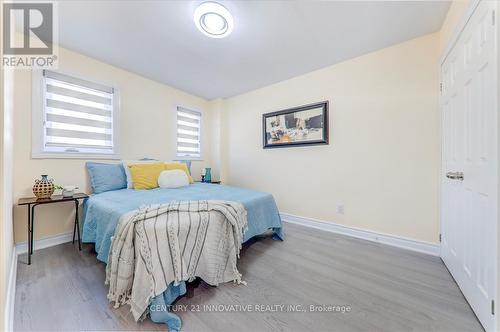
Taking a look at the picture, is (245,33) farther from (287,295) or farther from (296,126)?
(287,295)

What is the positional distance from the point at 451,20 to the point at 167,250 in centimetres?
300

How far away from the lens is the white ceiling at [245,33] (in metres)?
1.75

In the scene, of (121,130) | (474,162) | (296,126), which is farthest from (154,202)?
(474,162)

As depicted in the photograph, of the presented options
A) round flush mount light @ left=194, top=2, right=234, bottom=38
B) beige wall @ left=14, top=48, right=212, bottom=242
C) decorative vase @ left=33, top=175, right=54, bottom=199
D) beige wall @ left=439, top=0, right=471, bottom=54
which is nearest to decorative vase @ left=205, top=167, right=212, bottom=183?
beige wall @ left=14, top=48, right=212, bottom=242

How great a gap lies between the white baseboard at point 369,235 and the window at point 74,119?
2970 mm

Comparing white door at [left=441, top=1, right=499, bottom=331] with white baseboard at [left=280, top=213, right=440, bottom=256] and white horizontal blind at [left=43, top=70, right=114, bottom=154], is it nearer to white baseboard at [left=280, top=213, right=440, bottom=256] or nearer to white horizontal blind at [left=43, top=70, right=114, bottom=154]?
white baseboard at [left=280, top=213, right=440, bottom=256]

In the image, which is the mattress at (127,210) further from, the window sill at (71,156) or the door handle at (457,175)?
the door handle at (457,175)

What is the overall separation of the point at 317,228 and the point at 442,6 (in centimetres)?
271

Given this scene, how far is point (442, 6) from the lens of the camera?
1724mm

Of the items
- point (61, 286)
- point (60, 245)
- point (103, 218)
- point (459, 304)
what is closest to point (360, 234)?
point (459, 304)

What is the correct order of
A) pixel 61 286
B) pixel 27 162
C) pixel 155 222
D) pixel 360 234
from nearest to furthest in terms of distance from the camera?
pixel 155 222
pixel 61 286
pixel 27 162
pixel 360 234

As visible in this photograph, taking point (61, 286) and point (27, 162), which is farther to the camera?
point (27, 162)

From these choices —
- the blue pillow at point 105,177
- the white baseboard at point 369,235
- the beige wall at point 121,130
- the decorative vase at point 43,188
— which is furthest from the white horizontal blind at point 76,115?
the white baseboard at point 369,235

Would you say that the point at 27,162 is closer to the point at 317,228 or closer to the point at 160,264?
the point at 160,264
